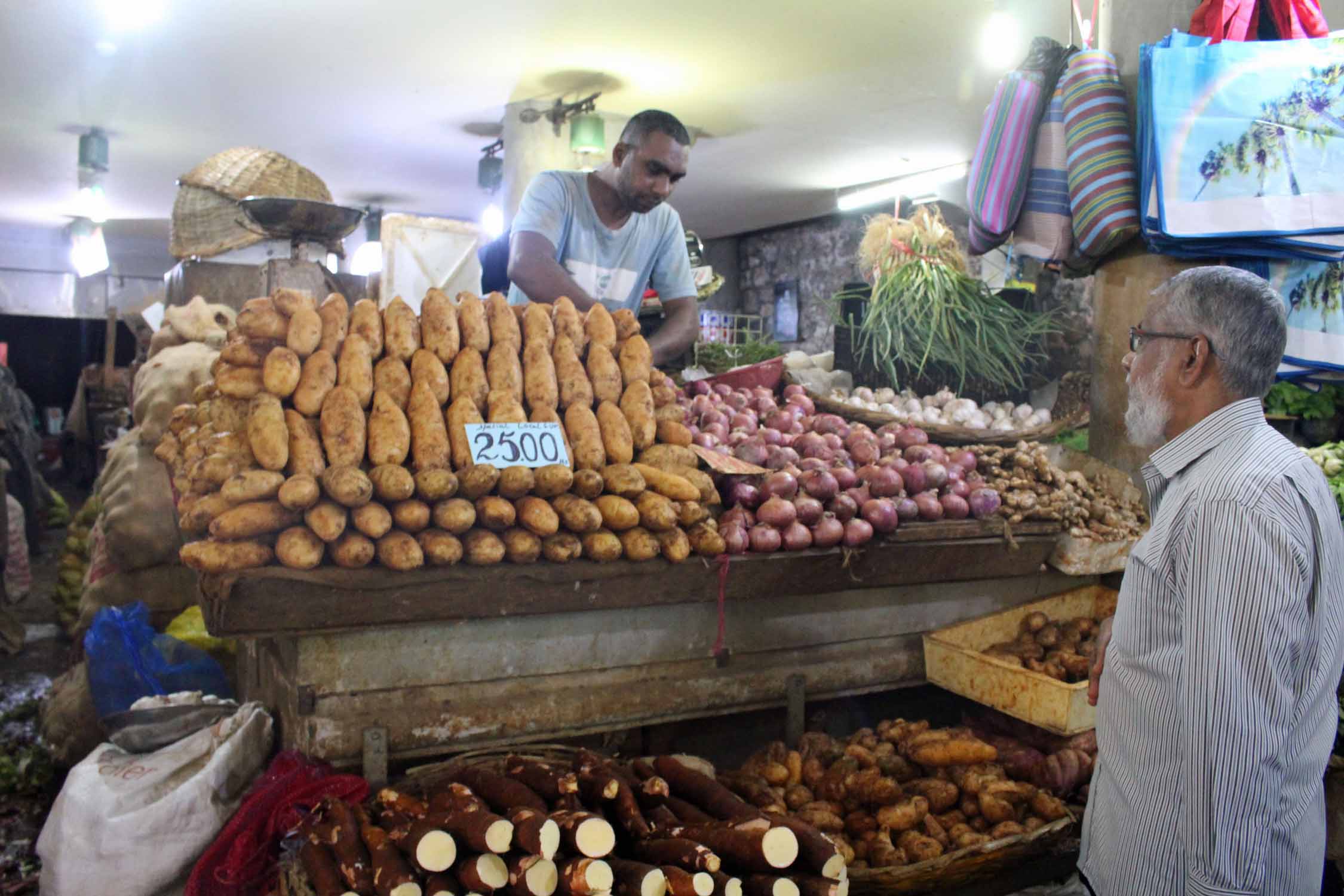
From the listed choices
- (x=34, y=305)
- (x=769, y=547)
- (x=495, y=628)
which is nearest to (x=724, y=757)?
(x=769, y=547)

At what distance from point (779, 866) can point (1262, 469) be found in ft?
3.76

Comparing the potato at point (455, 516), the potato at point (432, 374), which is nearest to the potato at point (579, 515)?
the potato at point (455, 516)

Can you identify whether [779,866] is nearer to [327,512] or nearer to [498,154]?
[327,512]

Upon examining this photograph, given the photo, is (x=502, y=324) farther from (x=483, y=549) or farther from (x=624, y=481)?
(x=483, y=549)

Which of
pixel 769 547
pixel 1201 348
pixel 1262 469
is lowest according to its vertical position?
Answer: pixel 769 547

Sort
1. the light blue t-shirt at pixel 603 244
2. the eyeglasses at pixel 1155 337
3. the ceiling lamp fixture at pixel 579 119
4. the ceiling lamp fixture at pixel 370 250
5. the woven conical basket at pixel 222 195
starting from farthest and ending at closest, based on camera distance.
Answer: the ceiling lamp fixture at pixel 370 250 → the ceiling lamp fixture at pixel 579 119 → the woven conical basket at pixel 222 195 → the light blue t-shirt at pixel 603 244 → the eyeglasses at pixel 1155 337

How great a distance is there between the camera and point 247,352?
241cm

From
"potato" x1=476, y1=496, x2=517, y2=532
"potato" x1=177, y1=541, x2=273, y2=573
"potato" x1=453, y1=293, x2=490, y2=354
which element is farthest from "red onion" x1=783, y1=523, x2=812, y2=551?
"potato" x1=177, y1=541, x2=273, y2=573

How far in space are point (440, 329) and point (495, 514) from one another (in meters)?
0.63

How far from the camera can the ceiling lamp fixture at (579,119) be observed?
8.21 metres

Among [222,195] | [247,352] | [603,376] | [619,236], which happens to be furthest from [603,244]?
[222,195]

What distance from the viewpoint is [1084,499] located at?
330cm

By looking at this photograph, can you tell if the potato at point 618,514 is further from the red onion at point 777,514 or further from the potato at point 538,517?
the red onion at point 777,514

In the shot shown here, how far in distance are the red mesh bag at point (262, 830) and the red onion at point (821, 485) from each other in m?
1.47
